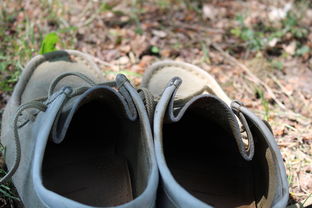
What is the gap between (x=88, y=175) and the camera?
1.85 m

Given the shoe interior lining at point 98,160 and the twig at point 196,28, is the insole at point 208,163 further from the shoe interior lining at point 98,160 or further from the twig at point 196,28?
the twig at point 196,28

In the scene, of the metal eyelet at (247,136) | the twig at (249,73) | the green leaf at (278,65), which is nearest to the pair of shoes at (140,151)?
the metal eyelet at (247,136)

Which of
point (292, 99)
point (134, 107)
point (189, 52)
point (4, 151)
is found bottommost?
point (292, 99)

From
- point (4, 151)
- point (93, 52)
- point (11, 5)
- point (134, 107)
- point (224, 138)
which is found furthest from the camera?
point (11, 5)

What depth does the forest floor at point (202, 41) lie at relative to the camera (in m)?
2.73

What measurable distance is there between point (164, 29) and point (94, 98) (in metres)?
1.63

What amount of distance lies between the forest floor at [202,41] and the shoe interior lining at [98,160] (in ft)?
2.48

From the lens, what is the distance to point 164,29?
10.8 ft

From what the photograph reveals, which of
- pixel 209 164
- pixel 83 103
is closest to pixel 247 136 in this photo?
pixel 209 164

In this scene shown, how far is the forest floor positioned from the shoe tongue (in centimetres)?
89

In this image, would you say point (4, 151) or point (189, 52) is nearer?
point (4, 151)

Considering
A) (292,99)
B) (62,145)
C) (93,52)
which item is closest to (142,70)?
(93,52)

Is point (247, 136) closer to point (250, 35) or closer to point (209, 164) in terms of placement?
point (209, 164)

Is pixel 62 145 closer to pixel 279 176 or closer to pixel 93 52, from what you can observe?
pixel 279 176
